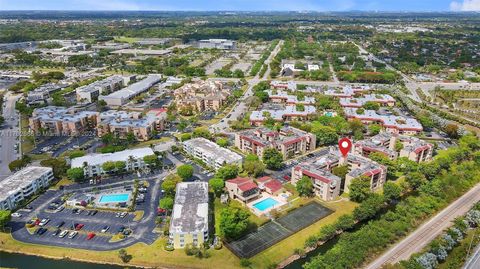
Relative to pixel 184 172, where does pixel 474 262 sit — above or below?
below

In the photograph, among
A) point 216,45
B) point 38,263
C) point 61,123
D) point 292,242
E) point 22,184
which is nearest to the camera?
point 38,263

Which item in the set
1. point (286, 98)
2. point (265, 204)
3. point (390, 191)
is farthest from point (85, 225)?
point (286, 98)

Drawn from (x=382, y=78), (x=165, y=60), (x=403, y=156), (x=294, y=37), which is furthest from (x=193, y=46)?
(x=403, y=156)

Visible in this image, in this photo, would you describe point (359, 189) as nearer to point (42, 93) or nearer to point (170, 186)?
point (170, 186)

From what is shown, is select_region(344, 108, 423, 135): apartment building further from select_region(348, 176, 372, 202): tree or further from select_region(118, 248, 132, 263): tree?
select_region(118, 248, 132, 263): tree

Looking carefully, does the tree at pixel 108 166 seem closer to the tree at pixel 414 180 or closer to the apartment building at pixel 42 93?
the tree at pixel 414 180

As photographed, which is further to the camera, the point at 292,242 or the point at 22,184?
the point at 22,184

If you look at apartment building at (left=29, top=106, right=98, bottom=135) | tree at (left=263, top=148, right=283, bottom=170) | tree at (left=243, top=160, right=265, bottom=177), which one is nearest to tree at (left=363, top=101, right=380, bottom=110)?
tree at (left=263, top=148, right=283, bottom=170)

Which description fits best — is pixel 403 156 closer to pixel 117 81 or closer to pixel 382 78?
pixel 382 78
